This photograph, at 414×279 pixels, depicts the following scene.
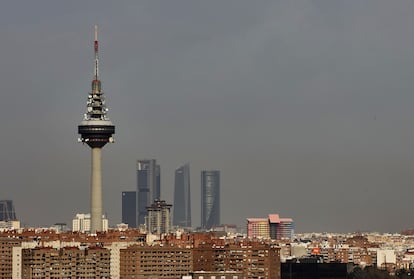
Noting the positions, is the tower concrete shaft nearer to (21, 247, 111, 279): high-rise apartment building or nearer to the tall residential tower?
the tall residential tower

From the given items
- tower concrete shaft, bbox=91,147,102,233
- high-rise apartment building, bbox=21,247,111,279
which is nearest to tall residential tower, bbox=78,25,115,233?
tower concrete shaft, bbox=91,147,102,233

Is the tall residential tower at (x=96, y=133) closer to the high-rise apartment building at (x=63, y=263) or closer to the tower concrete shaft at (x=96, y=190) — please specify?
the tower concrete shaft at (x=96, y=190)

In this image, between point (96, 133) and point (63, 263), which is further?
point (96, 133)

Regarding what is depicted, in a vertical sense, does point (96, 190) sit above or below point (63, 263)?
above

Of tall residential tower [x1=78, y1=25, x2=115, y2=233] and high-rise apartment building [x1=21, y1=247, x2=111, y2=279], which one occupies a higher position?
tall residential tower [x1=78, y1=25, x2=115, y2=233]

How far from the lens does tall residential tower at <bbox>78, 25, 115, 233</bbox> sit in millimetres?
140750

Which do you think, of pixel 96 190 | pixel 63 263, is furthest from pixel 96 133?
pixel 63 263

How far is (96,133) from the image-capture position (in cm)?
14362

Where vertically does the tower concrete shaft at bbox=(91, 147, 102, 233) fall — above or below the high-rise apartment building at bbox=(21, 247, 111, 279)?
above

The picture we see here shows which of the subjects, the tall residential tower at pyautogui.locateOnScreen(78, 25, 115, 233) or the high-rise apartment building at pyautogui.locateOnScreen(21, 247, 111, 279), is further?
the tall residential tower at pyautogui.locateOnScreen(78, 25, 115, 233)

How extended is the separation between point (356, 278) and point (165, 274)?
16135 millimetres

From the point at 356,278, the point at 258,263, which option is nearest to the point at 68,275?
the point at 258,263

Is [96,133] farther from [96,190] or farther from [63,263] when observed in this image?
[63,263]

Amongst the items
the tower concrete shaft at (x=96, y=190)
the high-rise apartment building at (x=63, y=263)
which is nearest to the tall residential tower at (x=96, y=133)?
the tower concrete shaft at (x=96, y=190)
